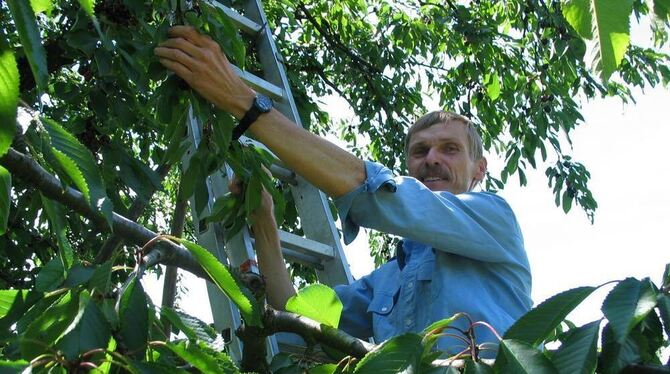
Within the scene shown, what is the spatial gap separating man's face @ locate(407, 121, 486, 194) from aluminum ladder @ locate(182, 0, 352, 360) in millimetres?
328

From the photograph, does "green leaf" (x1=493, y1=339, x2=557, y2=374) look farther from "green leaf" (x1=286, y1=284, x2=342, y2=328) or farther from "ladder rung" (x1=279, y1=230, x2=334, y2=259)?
"ladder rung" (x1=279, y1=230, x2=334, y2=259)

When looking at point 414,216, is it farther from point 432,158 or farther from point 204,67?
point 432,158

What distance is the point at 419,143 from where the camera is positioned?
2701 millimetres

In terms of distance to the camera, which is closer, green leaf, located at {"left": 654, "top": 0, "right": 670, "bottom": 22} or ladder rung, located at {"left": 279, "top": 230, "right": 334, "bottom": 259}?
green leaf, located at {"left": 654, "top": 0, "right": 670, "bottom": 22}

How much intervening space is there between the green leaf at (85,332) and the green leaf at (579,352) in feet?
1.63

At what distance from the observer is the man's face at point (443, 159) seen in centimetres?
261

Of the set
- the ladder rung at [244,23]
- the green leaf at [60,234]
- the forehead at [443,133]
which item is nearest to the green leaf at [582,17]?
the green leaf at [60,234]

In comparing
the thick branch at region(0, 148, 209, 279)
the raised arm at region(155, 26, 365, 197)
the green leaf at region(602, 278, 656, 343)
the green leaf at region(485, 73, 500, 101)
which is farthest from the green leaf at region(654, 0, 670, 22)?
the green leaf at region(485, 73, 500, 101)

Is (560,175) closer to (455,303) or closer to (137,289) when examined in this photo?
(455,303)

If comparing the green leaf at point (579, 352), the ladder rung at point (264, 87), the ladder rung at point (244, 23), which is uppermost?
the ladder rung at point (244, 23)

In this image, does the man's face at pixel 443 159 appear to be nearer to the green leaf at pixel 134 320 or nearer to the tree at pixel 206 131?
the tree at pixel 206 131

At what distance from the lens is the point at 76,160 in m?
1.16

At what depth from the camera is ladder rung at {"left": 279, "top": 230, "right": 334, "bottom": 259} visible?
2.63m

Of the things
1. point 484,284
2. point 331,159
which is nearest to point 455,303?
point 484,284
